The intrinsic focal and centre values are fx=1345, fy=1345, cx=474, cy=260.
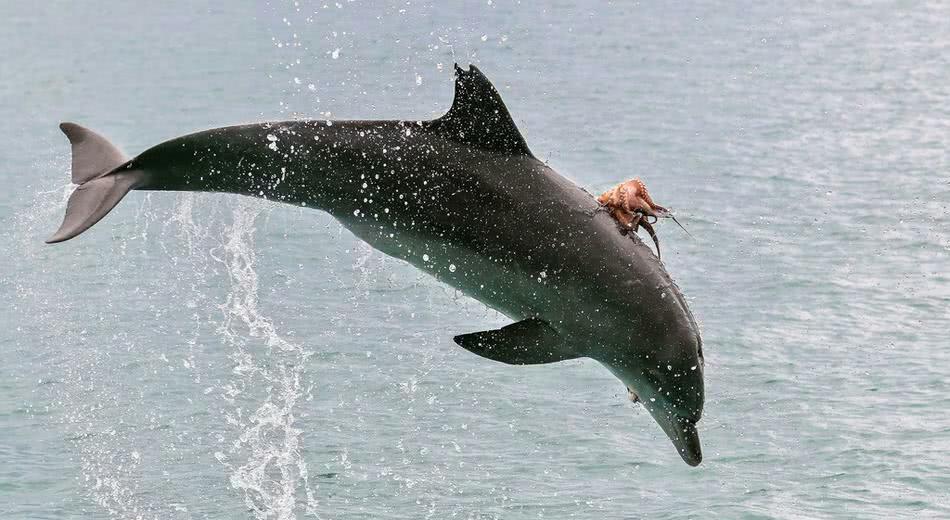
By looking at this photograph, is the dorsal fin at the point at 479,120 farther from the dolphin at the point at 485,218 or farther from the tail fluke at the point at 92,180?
the tail fluke at the point at 92,180

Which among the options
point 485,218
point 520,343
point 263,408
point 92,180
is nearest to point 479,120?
point 485,218

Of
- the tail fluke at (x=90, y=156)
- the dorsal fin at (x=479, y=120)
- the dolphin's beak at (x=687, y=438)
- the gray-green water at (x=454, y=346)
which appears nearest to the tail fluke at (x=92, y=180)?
the tail fluke at (x=90, y=156)

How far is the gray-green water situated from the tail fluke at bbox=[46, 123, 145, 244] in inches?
84.0

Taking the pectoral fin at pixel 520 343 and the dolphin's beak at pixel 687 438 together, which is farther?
the dolphin's beak at pixel 687 438

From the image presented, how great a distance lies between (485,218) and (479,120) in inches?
22.8

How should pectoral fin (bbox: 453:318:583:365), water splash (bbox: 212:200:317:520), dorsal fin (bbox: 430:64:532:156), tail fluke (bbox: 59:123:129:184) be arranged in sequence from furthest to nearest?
water splash (bbox: 212:200:317:520), tail fluke (bbox: 59:123:129:184), dorsal fin (bbox: 430:64:532:156), pectoral fin (bbox: 453:318:583:365)

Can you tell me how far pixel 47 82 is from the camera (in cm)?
3531

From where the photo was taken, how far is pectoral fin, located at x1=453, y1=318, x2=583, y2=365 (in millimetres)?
7676

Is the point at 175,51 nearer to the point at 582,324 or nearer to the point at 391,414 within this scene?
the point at 391,414

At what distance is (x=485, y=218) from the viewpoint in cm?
788

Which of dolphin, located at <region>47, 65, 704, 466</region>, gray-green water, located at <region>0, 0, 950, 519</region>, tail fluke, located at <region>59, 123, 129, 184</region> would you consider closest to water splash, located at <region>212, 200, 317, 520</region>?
gray-green water, located at <region>0, 0, 950, 519</region>

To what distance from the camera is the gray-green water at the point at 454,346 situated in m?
12.3

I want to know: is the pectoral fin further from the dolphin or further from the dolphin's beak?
the dolphin's beak

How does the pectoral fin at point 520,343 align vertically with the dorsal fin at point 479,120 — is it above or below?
below
